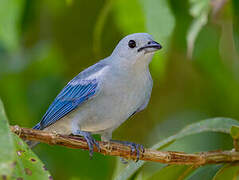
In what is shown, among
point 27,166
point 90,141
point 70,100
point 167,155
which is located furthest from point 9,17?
point 27,166

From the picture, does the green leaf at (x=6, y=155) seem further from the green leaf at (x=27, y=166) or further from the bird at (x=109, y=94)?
the bird at (x=109, y=94)

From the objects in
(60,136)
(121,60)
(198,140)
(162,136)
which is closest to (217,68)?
(121,60)

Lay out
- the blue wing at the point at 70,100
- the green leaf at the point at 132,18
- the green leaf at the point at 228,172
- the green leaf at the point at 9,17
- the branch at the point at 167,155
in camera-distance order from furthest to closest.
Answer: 1. the green leaf at the point at 132,18
2. the blue wing at the point at 70,100
3. the green leaf at the point at 9,17
4. the green leaf at the point at 228,172
5. the branch at the point at 167,155

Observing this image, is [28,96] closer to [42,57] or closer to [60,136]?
[42,57]

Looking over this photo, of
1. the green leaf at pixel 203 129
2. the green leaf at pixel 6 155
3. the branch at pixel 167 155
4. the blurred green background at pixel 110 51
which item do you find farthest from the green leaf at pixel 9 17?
the green leaf at pixel 6 155

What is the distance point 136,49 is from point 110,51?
5.97ft

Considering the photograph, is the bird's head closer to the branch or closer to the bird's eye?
the bird's eye

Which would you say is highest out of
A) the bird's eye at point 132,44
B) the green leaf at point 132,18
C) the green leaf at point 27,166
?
the green leaf at point 132,18

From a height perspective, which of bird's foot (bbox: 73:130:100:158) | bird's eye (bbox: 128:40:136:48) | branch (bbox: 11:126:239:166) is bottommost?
branch (bbox: 11:126:239:166)

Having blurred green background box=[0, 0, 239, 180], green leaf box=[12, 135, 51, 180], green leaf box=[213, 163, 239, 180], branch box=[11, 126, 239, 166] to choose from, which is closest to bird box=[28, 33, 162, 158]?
blurred green background box=[0, 0, 239, 180]

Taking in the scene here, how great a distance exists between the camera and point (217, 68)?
4.49 meters

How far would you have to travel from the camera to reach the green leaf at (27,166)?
75.4 inches

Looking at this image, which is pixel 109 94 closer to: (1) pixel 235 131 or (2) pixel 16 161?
(1) pixel 235 131

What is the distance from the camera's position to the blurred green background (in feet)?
12.2
